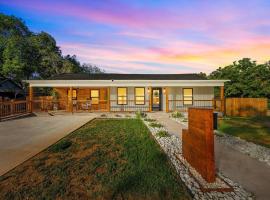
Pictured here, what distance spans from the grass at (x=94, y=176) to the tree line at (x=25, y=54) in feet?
85.3

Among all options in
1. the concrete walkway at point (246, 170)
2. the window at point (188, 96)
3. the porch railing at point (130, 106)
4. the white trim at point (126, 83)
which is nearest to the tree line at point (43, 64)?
the window at point (188, 96)

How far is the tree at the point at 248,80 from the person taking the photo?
971 inches

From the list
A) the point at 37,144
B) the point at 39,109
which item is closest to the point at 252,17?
the point at 37,144

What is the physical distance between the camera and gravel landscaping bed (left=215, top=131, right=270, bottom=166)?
524 cm

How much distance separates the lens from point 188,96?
19156mm

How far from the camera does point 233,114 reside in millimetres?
16609

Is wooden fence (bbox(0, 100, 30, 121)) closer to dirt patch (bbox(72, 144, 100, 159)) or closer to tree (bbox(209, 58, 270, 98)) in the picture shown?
dirt patch (bbox(72, 144, 100, 159))

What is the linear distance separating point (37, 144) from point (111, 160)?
3065 mm

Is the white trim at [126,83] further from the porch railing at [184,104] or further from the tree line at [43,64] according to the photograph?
the tree line at [43,64]

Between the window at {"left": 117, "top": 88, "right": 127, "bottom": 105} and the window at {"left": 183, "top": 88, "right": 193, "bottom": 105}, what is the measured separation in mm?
5871

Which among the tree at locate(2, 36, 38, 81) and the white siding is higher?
the tree at locate(2, 36, 38, 81)

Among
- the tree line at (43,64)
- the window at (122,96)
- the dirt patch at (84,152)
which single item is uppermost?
the tree line at (43,64)

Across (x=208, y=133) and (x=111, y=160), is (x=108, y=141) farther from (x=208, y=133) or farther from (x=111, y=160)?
(x=208, y=133)

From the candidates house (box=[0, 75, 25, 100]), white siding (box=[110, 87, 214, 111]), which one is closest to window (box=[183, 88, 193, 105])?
white siding (box=[110, 87, 214, 111])
